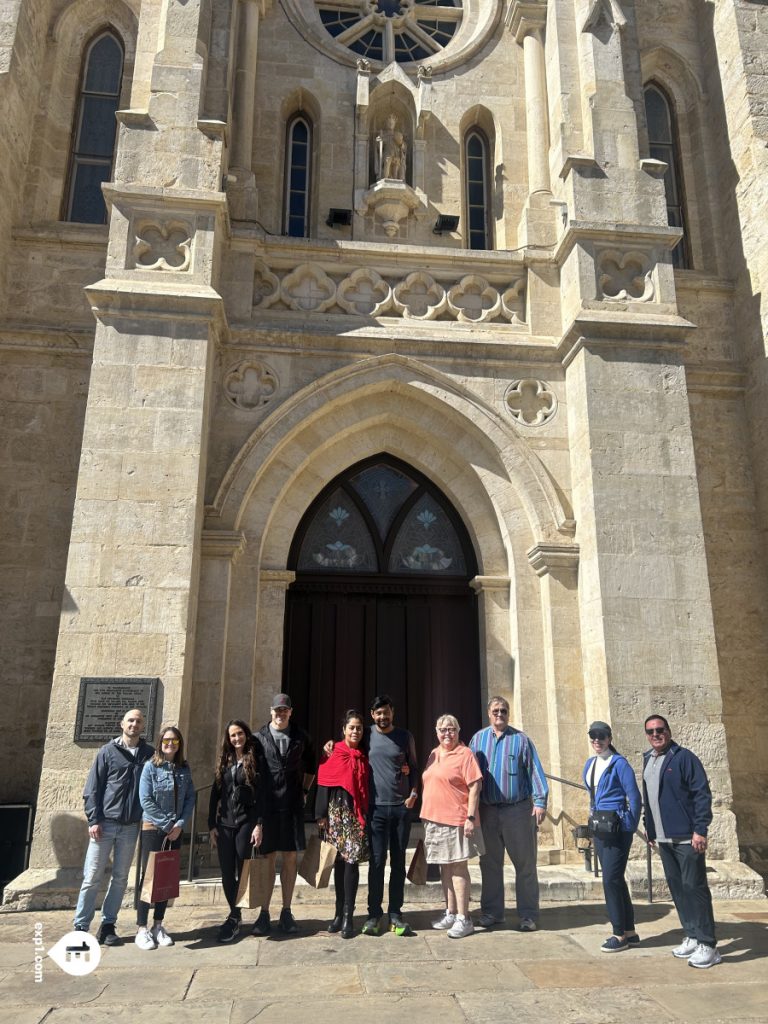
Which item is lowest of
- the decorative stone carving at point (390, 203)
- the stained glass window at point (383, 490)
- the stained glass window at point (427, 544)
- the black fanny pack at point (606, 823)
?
the black fanny pack at point (606, 823)

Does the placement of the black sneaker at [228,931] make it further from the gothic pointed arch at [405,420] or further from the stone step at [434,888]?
the gothic pointed arch at [405,420]

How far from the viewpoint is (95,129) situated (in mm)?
11844

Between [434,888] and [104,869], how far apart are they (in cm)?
274

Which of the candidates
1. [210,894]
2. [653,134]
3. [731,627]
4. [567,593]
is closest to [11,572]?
[210,894]

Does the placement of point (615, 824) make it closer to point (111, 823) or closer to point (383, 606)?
point (111, 823)

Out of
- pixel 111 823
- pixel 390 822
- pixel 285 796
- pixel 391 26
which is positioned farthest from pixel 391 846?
pixel 391 26

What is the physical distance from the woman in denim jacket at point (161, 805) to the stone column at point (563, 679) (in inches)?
162

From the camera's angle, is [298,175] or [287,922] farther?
[298,175]

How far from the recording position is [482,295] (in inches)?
406

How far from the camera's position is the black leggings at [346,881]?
5.79 meters

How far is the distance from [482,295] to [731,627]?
201 inches

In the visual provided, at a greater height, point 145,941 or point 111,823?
point 111,823

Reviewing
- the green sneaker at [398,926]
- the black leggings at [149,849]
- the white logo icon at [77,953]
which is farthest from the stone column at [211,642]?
the green sneaker at [398,926]

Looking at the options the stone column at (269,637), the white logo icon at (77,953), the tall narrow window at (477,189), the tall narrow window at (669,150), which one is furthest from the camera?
the tall narrow window at (669,150)
